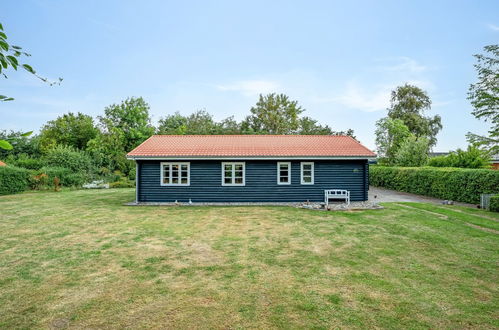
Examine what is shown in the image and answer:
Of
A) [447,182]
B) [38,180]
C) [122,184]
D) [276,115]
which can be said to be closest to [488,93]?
[447,182]

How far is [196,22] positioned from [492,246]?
74.7 feet

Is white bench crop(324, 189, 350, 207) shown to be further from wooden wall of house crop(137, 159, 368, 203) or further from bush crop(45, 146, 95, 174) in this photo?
bush crop(45, 146, 95, 174)

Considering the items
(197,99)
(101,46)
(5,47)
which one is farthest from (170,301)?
(197,99)

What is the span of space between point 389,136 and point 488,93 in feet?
69.5

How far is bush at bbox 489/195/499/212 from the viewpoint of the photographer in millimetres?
12633

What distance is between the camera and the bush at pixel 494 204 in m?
12.6

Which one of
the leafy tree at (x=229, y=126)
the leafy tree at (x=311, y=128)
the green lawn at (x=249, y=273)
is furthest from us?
the leafy tree at (x=229, y=126)

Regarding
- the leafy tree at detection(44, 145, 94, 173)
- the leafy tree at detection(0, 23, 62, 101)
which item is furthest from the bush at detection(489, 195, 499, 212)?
the leafy tree at detection(44, 145, 94, 173)

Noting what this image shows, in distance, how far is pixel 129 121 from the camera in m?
37.1

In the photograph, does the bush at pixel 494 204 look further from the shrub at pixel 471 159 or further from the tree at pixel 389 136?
the tree at pixel 389 136

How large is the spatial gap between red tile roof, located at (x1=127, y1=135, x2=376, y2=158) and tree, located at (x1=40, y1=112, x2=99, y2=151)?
24682 millimetres

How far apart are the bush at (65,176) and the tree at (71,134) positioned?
13.6 metres

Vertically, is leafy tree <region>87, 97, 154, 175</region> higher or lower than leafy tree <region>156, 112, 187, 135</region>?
lower

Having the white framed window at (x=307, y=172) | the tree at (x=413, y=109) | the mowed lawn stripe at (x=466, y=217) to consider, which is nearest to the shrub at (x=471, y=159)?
the mowed lawn stripe at (x=466, y=217)
